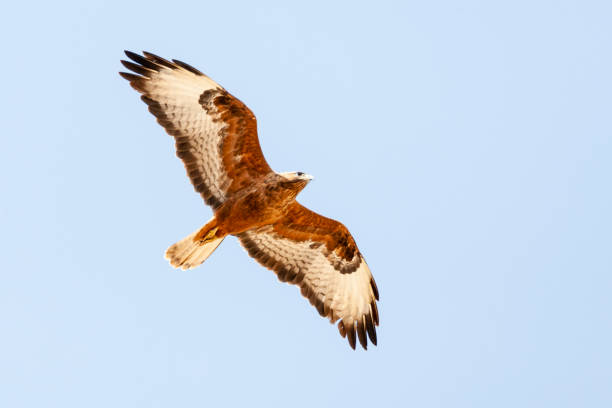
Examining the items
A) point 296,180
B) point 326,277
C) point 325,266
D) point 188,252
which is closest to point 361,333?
point 326,277

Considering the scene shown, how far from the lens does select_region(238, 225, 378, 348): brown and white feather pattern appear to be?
13891mm

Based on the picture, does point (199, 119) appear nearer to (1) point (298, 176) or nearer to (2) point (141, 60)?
(2) point (141, 60)

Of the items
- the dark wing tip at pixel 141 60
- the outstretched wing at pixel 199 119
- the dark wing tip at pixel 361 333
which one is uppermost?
the dark wing tip at pixel 141 60

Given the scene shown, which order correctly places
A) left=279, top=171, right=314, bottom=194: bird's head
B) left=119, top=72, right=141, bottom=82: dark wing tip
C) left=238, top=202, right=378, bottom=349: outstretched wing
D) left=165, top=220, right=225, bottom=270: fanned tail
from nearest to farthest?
left=119, top=72, right=141, bottom=82: dark wing tip < left=279, top=171, right=314, bottom=194: bird's head < left=165, top=220, right=225, bottom=270: fanned tail < left=238, top=202, right=378, bottom=349: outstretched wing

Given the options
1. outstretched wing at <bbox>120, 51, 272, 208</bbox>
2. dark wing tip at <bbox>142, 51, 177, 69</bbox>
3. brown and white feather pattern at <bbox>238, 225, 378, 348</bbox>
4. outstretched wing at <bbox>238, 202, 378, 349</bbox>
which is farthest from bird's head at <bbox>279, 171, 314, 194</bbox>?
dark wing tip at <bbox>142, 51, 177, 69</bbox>

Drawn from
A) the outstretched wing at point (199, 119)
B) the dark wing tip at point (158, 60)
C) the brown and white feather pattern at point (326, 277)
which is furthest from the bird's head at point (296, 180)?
the dark wing tip at point (158, 60)

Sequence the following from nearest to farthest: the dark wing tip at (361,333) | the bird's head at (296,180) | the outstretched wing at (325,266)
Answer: the bird's head at (296,180) < the outstretched wing at (325,266) < the dark wing tip at (361,333)

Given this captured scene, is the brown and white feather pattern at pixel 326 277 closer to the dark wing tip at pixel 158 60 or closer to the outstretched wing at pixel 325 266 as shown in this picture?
the outstretched wing at pixel 325 266

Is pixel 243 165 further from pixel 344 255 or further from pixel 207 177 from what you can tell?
pixel 344 255

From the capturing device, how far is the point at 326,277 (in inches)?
556

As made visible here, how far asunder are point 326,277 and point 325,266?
177 millimetres

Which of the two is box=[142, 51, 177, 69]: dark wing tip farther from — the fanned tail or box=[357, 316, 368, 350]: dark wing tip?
box=[357, 316, 368, 350]: dark wing tip

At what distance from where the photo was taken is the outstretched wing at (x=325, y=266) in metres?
13.8

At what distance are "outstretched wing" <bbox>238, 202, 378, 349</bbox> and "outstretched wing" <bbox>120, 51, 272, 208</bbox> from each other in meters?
1.27
